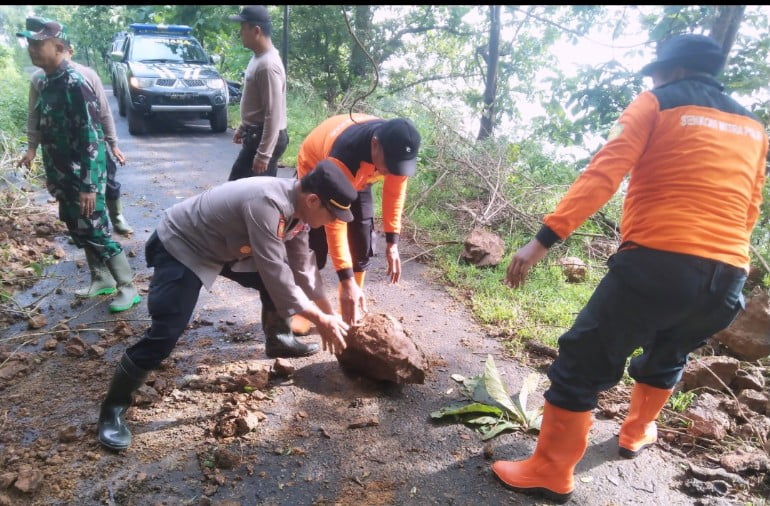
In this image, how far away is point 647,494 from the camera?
2.36m

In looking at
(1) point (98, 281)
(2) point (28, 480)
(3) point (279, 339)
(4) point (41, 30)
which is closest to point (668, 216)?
(3) point (279, 339)

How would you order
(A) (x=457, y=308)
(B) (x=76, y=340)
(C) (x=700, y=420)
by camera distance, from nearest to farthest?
1. (C) (x=700, y=420)
2. (B) (x=76, y=340)
3. (A) (x=457, y=308)

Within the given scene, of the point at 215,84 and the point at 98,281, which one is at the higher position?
the point at 215,84

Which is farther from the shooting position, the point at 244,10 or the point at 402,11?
the point at 402,11

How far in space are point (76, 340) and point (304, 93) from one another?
8.89m

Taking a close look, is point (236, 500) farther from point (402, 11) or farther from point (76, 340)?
point (402, 11)

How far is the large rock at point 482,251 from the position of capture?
15.7ft

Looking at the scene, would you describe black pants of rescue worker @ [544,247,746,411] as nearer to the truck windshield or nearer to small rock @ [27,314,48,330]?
small rock @ [27,314,48,330]

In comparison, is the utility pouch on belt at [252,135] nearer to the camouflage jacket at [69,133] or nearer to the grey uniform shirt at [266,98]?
the grey uniform shirt at [266,98]

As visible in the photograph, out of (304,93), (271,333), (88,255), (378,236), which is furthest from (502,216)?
(304,93)

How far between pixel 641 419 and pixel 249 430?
2046 mm

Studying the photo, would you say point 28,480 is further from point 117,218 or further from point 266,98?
point 117,218

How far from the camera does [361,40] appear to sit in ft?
34.0

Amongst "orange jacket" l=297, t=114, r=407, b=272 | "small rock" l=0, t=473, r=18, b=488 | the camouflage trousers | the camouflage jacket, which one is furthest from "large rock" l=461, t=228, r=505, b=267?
"small rock" l=0, t=473, r=18, b=488
